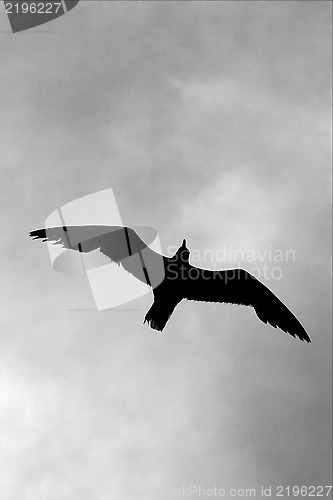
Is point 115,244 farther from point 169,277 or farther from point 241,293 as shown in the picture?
point 241,293

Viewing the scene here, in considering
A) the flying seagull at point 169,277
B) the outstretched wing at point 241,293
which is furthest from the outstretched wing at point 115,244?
the outstretched wing at point 241,293

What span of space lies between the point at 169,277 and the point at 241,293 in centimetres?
249

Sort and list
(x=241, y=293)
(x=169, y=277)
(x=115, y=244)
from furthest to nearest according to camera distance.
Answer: (x=241, y=293)
(x=169, y=277)
(x=115, y=244)

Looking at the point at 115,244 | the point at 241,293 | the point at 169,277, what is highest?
the point at 115,244

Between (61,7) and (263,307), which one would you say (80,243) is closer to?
(263,307)

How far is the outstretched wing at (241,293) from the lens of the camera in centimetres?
2062

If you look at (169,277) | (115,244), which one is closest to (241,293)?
(169,277)

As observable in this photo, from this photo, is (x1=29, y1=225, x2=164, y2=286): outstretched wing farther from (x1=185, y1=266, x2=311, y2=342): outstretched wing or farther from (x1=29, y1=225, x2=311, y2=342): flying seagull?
(x1=185, y1=266, x2=311, y2=342): outstretched wing

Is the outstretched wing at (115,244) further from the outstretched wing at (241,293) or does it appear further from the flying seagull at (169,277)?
the outstretched wing at (241,293)

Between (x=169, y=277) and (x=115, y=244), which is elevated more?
(x=115, y=244)

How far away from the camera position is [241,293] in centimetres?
2083

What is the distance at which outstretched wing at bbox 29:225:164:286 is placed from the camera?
1916cm

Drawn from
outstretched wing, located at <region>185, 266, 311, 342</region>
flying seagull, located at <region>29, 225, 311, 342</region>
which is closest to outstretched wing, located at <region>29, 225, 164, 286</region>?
flying seagull, located at <region>29, 225, 311, 342</region>

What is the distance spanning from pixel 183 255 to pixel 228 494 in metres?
15.5
